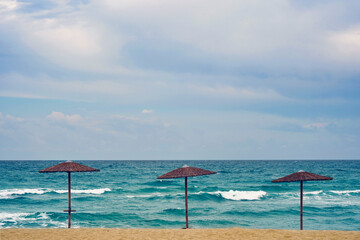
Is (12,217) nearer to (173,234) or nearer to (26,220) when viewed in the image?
(26,220)

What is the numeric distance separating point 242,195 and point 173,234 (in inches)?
787

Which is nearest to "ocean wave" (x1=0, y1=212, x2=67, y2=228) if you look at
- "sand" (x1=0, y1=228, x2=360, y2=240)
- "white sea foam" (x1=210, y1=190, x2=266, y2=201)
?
"sand" (x1=0, y1=228, x2=360, y2=240)

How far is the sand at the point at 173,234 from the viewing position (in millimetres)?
10344

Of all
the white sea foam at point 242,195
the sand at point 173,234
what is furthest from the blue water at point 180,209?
the sand at point 173,234

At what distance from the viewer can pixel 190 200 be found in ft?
89.1

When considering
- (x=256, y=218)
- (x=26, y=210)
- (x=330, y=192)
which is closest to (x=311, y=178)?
(x=256, y=218)

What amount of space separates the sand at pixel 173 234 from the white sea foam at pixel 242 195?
55.9 feet

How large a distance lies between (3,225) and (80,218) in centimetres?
405

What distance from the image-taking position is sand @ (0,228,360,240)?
33.9ft

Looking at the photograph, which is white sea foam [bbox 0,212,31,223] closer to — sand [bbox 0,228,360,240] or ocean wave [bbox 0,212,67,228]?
ocean wave [bbox 0,212,67,228]

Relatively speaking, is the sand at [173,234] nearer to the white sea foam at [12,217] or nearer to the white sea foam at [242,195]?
the white sea foam at [12,217]

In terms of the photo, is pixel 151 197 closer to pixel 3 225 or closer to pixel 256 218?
pixel 256 218

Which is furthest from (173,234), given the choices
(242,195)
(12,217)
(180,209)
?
(242,195)

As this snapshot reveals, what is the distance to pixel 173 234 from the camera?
10.9 m
